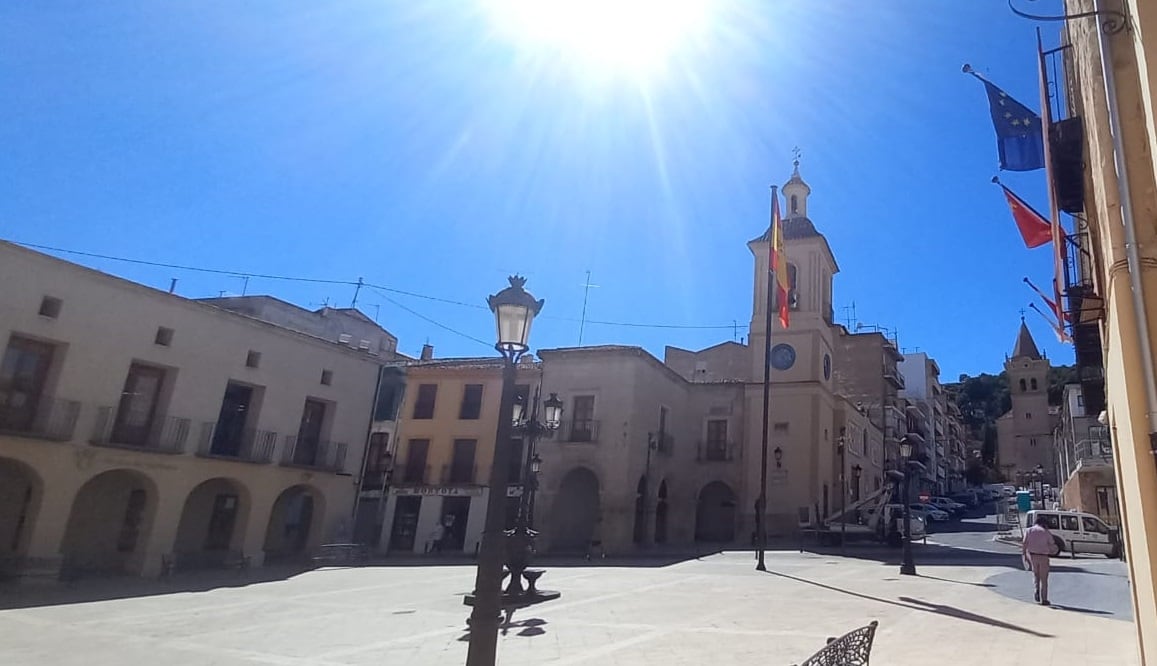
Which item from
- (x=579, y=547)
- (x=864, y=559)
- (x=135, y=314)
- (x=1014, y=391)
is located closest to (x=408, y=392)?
(x=579, y=547)

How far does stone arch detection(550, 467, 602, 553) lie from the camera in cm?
3109

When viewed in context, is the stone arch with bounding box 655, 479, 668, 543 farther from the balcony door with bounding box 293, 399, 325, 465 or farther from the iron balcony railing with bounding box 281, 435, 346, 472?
the balcony door with bounding box 293, 399, 325, 465

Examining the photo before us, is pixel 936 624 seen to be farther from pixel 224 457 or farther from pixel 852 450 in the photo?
pixel 852 450

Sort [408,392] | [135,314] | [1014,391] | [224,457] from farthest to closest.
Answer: [1014,391]
[408,392]
[224,457]
[135,314]

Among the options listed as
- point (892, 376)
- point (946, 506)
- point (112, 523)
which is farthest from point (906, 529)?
point (892, 376)

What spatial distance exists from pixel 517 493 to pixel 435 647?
2370 centimetres

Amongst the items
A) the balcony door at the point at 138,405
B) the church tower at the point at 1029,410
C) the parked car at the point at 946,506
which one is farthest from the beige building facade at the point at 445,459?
the church tower at the point at 1029,410

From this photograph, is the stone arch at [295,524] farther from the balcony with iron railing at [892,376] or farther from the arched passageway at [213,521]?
the balcony with iron railing at [892,376]

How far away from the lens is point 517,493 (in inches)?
1277

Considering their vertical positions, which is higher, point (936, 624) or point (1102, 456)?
point (1102, 456)

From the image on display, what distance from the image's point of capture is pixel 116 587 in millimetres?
16281

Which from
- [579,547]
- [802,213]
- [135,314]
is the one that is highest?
[802,213]

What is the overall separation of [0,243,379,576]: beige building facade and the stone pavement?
10.4ft

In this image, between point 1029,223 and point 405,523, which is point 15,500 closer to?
point 405,523
